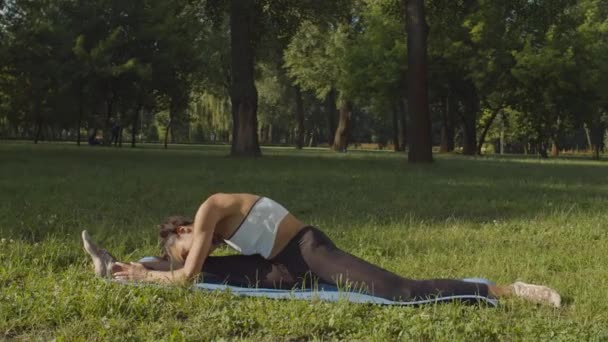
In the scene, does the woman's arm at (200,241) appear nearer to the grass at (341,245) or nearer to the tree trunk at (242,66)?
the grass at (341,245)

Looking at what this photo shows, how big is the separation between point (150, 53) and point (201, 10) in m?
10.9

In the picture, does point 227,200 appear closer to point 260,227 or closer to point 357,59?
point 260,227

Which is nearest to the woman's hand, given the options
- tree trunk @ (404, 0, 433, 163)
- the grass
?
the grass

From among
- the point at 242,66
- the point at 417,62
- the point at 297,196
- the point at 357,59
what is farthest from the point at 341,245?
the point at 357,59

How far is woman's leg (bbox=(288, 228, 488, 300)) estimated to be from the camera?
180 inches

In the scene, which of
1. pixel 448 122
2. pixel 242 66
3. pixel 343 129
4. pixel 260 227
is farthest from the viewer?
pixel 343 129

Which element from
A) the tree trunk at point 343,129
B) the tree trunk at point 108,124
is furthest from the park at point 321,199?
the tree trunk at point 343,129

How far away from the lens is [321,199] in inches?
433

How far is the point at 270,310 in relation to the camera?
4270 millimetres

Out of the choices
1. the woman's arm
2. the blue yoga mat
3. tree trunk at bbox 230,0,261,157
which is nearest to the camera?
the blue yoga mat

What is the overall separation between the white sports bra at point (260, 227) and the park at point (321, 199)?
19 millimetres

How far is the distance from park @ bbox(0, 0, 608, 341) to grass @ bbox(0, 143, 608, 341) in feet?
0.08

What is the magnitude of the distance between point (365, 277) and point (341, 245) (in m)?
2.15

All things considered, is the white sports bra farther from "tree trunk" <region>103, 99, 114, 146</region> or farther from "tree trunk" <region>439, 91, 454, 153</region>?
"tree trunk" <region>103, 99, 114, 146</region>
